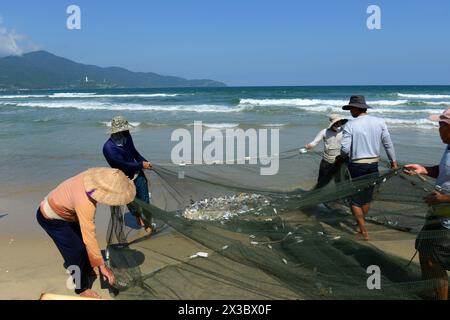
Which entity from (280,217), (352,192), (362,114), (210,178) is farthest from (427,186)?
(210,178)

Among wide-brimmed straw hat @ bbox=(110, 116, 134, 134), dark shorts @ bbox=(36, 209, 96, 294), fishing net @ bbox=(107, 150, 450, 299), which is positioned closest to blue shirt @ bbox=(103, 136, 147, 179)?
wide-brimmed straw hat @ bbox=(110, 116, 134, 134)

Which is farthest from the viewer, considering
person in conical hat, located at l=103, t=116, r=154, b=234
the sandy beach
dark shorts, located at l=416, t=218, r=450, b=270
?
person in conical hat, located at l=103, t=116, r=154, b=234

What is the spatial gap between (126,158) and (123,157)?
1.8 inches

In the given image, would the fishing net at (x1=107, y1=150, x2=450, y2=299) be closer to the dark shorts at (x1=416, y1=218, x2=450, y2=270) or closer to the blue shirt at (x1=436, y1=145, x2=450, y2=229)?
the dark shorts at (x1=416, y1=218, x2=450, y2=270)

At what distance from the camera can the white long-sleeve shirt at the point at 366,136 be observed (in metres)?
4.44

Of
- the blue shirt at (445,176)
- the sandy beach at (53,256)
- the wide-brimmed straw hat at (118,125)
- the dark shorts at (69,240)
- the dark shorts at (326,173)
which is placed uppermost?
the wide-brimmed straw hat at (118,125)

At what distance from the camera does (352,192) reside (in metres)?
4.08

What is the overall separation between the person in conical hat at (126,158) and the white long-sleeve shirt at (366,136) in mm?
2214

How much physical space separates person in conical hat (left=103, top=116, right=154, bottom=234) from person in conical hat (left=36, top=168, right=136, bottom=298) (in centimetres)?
89

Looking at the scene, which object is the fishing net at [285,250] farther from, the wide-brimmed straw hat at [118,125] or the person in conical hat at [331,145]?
the wide-brimmed straw hat at [118,125]

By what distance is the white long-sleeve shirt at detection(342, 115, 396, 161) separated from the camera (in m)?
4.44

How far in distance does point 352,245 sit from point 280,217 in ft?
2.55

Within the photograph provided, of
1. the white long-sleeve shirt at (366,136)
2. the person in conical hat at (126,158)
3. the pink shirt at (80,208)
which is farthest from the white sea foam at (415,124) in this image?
the pink shirt at (80,208)
